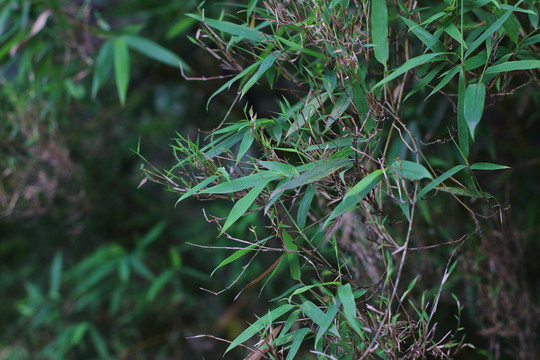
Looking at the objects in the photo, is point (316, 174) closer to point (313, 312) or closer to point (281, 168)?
point (281, 168)

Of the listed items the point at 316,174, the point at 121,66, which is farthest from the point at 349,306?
the point at 121,66

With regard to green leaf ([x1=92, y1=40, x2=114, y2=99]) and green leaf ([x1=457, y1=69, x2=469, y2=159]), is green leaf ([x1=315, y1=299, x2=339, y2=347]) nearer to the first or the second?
green leaf ([x1=457, y1=69, x2=469, y2=159])

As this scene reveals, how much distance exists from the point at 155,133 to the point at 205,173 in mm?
1479

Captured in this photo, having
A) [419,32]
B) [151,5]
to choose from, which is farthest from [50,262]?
[419,32]

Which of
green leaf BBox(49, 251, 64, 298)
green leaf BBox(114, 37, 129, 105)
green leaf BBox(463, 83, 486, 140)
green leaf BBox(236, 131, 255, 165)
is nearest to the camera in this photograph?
green leaf BBox(463, 83, 486, 140)

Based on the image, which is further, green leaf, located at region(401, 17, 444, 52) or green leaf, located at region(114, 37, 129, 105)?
green leaf, located at region(114, 37, 129, 105)

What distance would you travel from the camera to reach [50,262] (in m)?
1.96

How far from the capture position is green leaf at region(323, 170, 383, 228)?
20.6 inches

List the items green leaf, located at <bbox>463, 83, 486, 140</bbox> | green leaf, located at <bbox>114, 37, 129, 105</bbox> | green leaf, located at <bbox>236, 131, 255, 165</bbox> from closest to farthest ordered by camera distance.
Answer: green leaf, located at <bbox>463, 83, 486, 140</bbox> → green leaf, located at <bbox>236, 131, 255, 165</bbox> → green leaf, located at <bbox>114, 37, 129, 105</bbox>

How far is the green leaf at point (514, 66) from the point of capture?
21.0 inches

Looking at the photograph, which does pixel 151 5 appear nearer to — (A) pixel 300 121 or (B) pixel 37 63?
(B) pixel 37 63

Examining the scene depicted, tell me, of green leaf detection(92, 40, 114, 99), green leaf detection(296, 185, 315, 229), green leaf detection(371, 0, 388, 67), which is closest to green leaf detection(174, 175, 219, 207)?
green leaf detection(296, 185, 315, 229)

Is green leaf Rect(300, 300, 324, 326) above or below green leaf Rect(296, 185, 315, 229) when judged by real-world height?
below

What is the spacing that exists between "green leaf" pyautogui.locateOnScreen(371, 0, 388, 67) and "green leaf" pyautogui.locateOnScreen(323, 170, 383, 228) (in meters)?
0.15
